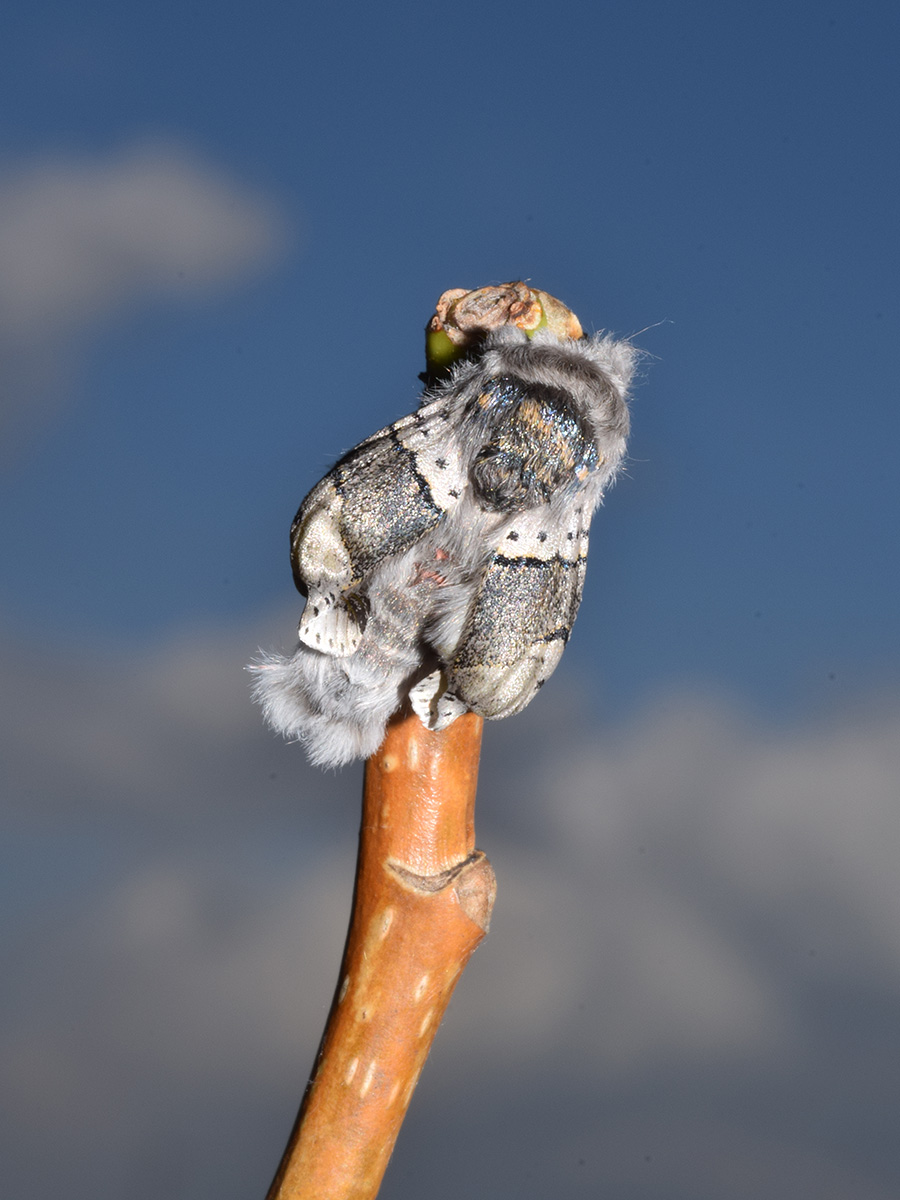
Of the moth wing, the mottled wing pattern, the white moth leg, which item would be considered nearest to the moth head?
the mottled wing pattern

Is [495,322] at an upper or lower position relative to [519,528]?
upper

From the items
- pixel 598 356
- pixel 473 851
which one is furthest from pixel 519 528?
pixel 473 851

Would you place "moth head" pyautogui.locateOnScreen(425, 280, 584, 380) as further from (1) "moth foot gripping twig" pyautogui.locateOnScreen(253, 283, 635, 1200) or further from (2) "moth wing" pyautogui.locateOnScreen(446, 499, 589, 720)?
(2) "moth wing" pyautogui.locateOnScreen(446, 499, 589, 720)

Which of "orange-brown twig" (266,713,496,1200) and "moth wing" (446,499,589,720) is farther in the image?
"orange-brown twig" (266,713,496,1200)

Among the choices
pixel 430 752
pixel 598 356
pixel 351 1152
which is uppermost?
pixel 598 356

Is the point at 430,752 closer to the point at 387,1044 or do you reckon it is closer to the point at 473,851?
the point at 473,851

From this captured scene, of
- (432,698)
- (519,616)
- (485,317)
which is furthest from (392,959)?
(485,317)
